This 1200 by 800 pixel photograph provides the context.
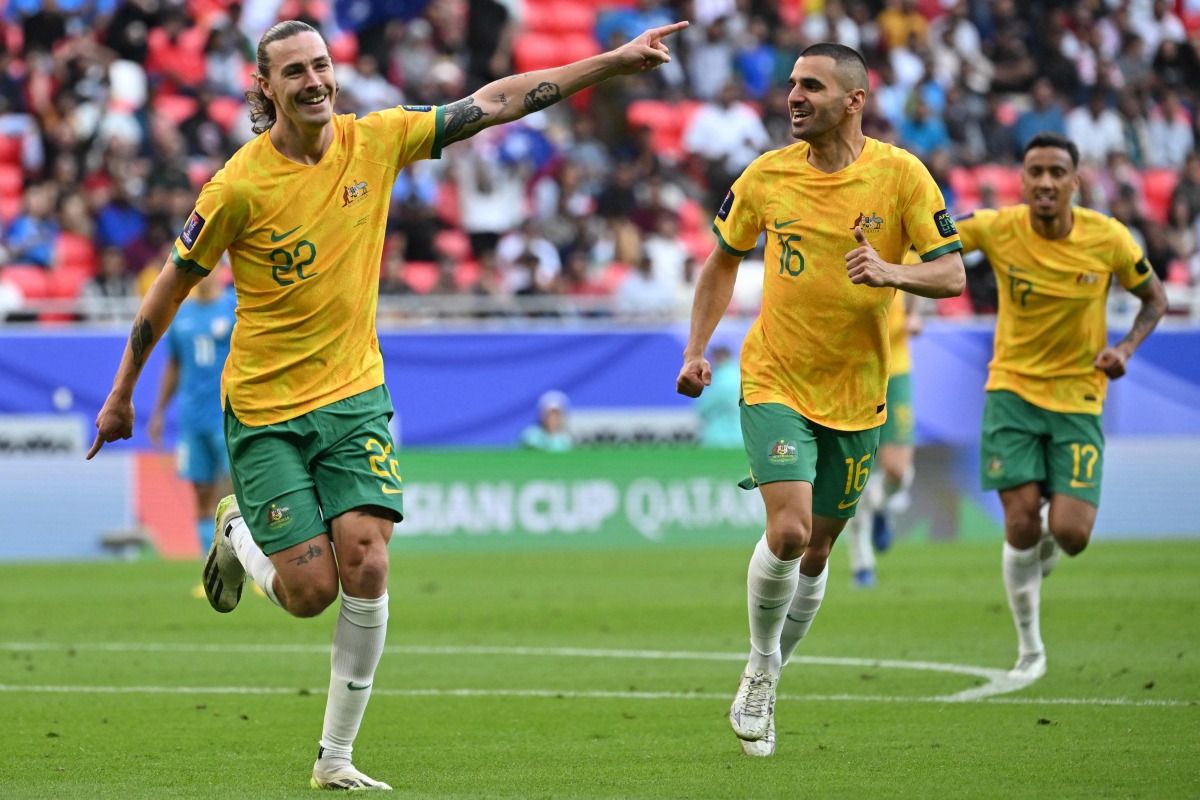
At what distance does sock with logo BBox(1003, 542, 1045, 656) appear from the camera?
967 cm

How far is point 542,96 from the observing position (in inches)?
269

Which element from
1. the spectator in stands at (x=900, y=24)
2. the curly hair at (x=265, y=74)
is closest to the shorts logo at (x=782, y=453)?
the curly hair at (x=265, y=74)

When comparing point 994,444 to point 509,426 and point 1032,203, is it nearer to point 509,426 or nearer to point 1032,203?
point 1032,203

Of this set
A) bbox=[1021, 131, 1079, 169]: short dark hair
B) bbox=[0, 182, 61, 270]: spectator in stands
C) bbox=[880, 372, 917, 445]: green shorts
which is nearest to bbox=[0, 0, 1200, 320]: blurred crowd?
bbox=[0, 182, 61, 270]: spectator in stands

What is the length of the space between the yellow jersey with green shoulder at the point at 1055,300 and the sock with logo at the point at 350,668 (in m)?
4.77

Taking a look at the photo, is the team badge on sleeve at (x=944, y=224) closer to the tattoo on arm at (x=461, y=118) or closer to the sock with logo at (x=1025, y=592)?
the tattoo on arm at (x=461, y=118)

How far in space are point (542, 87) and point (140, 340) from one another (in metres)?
1.72

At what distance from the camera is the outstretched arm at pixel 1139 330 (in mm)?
9555

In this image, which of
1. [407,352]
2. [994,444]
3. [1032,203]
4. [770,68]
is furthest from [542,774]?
[770,68]

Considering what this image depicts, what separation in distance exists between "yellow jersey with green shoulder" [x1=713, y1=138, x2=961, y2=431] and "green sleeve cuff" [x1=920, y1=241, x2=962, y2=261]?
6 cm

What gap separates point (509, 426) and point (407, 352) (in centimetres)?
138

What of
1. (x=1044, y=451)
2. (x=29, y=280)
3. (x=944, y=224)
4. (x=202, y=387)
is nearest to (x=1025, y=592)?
(x=1044, y=451)

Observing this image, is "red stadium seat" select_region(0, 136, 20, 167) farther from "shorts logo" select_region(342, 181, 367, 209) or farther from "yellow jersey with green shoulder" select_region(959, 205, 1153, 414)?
"shorts logo" select_region(342, 181, 367, 209)

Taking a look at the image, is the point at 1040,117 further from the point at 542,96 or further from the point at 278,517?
the point at 278,517
